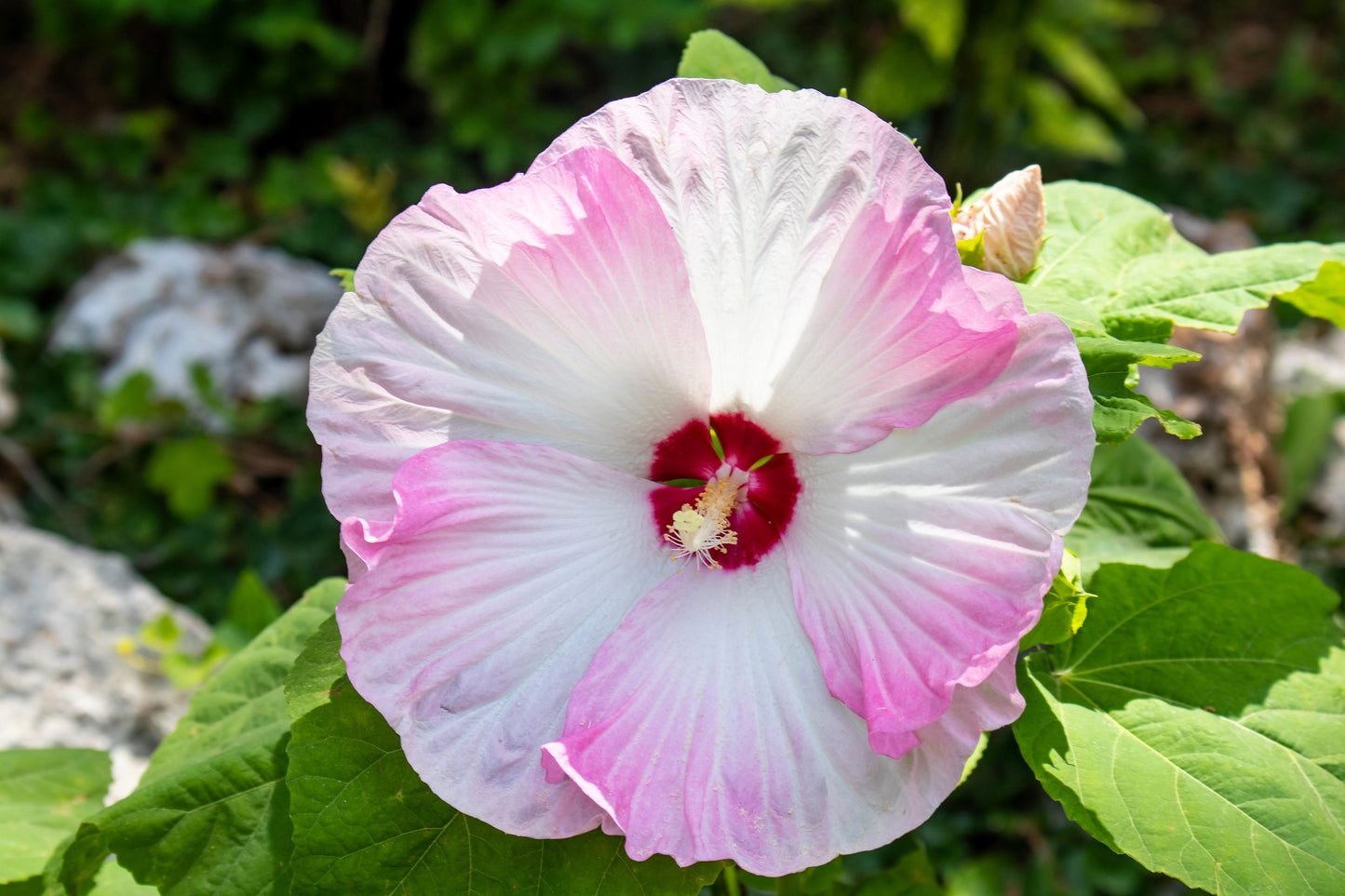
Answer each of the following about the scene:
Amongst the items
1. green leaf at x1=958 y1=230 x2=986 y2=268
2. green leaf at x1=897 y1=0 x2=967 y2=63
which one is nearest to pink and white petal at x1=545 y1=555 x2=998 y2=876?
green leaf at x1=958 y1=230 x2=986 y2=268

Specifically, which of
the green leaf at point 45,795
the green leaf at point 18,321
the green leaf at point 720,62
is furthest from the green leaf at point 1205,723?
the green leaf at point 18,321

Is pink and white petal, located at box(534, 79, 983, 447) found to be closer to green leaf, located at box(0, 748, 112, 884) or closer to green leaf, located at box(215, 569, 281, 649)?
green leaf, located at box(0, 748, 112, 884)

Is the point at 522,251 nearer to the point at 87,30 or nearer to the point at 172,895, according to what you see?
the point at 172,895

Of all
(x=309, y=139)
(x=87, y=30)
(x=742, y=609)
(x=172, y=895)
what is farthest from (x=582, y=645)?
(x=87, y=30)

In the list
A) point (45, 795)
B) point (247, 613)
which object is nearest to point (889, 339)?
point (45, 795)

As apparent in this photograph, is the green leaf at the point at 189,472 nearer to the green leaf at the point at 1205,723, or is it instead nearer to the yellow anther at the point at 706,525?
the yellow anther at the point at 706,525

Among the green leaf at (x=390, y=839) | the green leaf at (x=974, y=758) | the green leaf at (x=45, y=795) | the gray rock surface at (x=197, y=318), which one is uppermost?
the green leaf at (x=974, y=758)

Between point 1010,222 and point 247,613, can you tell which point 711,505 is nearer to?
point 1010,222
